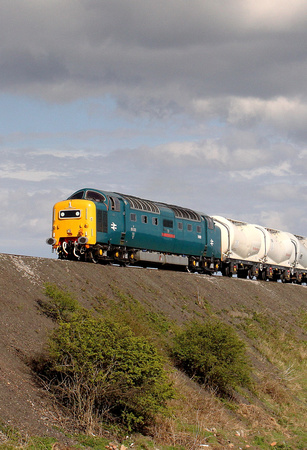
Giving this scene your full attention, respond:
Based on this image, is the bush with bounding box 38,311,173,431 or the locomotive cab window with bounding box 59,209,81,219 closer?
the bush with bounding box 38,311,173,431

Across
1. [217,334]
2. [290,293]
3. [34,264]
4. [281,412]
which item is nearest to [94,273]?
[34,264]

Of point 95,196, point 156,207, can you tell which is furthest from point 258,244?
point 95,196

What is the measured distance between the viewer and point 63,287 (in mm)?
20172

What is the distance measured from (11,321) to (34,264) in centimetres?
529

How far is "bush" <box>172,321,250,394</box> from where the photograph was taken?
18406 mm

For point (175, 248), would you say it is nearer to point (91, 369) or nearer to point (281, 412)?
point (281, 412)

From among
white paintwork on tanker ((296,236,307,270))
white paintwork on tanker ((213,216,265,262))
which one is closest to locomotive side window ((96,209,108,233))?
white paintwork on tanker ((213,216,265,262))

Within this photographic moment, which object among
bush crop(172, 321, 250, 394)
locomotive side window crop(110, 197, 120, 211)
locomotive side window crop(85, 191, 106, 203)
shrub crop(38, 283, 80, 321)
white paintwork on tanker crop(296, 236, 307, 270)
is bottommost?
bush crop(172, 321, 250, 394)

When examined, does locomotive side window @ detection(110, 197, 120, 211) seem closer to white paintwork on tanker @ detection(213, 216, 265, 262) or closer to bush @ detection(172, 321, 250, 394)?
bush @ detection(172, 321, 250, 394)

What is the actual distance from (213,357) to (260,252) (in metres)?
27.1

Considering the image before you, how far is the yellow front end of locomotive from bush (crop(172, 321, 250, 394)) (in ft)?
32.8

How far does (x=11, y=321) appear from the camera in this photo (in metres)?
15.9

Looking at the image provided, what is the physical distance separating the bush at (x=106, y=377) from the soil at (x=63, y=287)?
643 mm

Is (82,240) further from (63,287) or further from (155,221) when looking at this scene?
(63,287)
